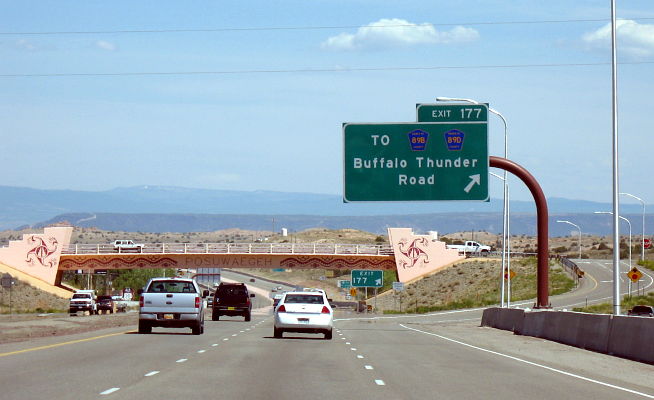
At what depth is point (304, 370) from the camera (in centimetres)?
2348

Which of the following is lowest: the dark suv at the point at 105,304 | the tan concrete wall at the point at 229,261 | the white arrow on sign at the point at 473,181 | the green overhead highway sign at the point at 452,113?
the dark suv at the point at 105,304

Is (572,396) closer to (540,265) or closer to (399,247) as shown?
(540,265)

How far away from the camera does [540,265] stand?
1789 inches

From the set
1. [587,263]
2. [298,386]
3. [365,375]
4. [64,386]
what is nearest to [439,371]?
[365,375]

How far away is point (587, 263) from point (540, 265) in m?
81.9

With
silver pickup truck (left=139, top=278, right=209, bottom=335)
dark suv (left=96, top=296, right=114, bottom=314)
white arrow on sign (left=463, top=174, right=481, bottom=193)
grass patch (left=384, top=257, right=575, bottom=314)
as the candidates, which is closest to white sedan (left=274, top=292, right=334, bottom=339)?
silver pickup truck (left=139, top=278, right=209, bottom=335)

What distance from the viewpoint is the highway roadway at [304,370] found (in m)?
18.5

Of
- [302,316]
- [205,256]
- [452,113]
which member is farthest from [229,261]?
[302,316]

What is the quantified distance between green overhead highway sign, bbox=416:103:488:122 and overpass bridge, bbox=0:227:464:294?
2241 inches

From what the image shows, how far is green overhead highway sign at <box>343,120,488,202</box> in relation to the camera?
44000 millimetres

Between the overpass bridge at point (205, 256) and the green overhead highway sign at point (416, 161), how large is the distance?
2254 inches

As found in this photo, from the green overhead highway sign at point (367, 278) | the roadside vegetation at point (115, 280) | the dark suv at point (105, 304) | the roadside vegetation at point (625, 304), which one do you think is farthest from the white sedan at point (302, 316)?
the roadside vegetation at point (115, 280)

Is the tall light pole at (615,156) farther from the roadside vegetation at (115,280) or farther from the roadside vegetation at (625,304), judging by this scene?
the roadside vegetation at (115,280)

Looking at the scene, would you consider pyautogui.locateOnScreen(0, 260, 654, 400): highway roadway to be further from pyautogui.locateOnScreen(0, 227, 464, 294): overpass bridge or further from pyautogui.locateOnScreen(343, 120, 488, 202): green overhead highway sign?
pyautogui.locateOnScreen(0, 227, 464, 294): overpass bridge
